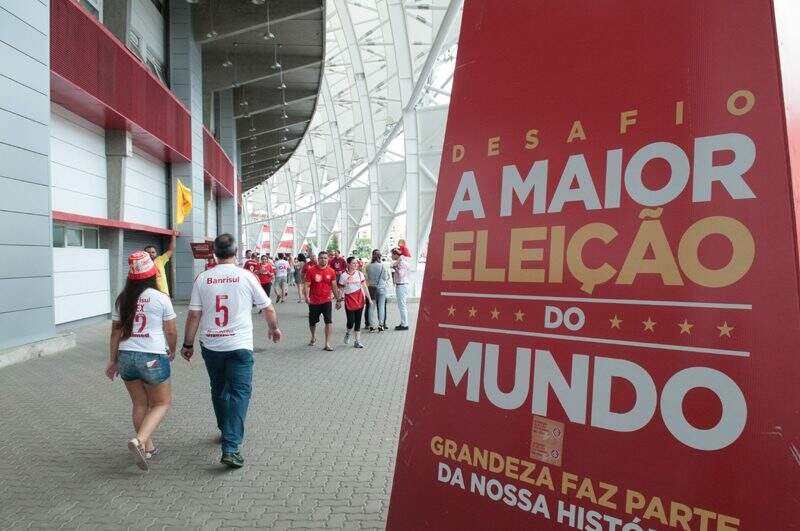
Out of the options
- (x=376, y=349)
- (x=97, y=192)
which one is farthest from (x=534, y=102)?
(x=97, y=192)

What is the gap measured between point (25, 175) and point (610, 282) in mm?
9282

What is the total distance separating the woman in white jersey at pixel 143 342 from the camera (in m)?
4.05

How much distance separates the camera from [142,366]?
406 centimetres

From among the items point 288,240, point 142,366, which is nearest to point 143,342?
point 142,366

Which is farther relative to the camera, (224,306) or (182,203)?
(182,203)

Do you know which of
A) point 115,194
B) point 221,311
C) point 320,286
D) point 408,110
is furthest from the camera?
point 408,110

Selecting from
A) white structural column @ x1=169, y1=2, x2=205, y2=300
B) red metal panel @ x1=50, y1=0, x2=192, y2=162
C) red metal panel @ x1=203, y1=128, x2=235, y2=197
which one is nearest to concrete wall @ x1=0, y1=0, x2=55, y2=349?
red metal panel @ x1=50, y1=0, x2=192, y2=162

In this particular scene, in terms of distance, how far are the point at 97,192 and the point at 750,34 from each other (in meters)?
14.3

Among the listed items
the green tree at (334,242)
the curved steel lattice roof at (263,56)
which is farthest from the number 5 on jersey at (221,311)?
the green tree at (334,242)

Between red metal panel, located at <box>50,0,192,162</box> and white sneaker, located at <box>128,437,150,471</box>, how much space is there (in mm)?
8376

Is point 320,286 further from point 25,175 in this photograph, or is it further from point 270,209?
point 270,209

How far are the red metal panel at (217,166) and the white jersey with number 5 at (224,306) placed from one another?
685 inches

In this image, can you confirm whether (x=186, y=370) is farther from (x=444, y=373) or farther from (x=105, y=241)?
(x=105, y=241)

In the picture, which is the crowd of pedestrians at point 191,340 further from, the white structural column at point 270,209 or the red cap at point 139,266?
the white structural column at point 270,209
